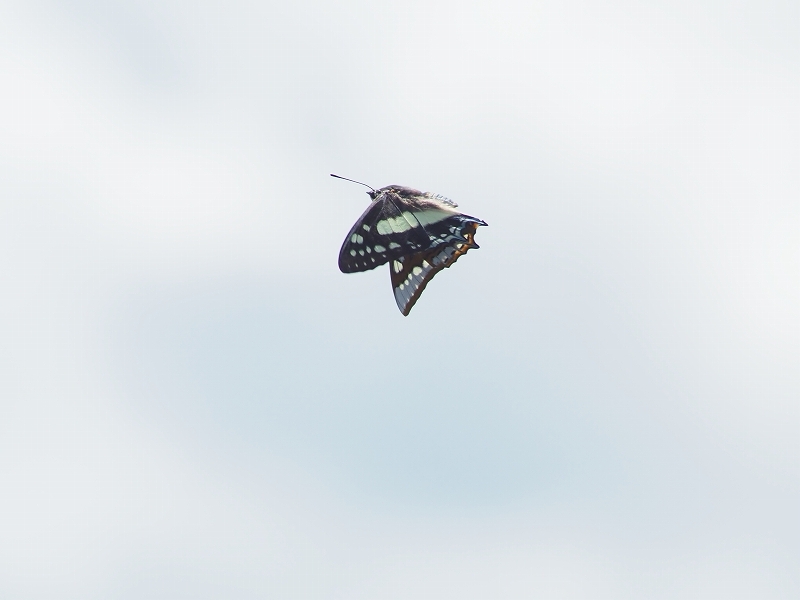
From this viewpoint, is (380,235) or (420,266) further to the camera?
(420,266)

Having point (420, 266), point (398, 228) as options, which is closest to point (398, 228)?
point (398, 228)

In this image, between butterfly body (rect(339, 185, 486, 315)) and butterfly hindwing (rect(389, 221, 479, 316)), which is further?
butterfly hindwing (rect(389, 221, 479, 316))

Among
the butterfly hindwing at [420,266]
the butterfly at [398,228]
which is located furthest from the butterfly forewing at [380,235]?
the butterfly hindwing at [420,266]

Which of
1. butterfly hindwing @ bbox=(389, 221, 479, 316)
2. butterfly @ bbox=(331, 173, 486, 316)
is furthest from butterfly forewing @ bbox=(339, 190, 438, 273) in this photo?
butterfly hindwing @ bbox=(389, 221, 479, 316)

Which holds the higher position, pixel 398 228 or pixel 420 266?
pixel 420 266

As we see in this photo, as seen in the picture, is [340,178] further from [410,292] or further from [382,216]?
[410,292]

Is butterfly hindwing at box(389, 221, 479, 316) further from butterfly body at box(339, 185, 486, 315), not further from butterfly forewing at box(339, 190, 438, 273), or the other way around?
butterfly forewing at box(339, 190, 438, 273)

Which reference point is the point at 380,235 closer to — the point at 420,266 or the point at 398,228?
the point at 398,228

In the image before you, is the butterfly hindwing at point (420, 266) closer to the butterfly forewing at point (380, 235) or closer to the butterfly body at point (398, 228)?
the butterfly body at point (398, 228)

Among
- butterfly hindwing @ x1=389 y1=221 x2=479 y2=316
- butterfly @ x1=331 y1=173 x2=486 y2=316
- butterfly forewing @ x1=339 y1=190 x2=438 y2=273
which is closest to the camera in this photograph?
butterfly @ x1=331 y1=173 x2=486 y2=316

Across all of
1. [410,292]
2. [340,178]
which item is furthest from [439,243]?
[340,178]

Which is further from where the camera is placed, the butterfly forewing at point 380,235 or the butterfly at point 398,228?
the butterfly forewing at point 380,235

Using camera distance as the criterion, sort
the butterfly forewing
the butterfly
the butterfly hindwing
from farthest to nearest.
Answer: the butterfly hindwing
the butterfly forewing
the butterfly
